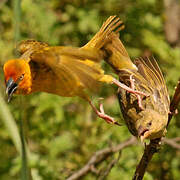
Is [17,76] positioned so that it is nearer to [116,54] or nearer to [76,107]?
[116,54]

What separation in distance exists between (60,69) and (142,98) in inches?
16.4

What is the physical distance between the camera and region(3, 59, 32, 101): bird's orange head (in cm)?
245

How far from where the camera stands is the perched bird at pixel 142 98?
2146mm

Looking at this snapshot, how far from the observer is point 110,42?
2662mm

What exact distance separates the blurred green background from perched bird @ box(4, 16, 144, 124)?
0.58 metres

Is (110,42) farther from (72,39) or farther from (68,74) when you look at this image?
(72,39)

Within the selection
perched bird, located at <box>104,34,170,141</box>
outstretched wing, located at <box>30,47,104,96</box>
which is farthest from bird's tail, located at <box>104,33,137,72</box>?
outstretched wing, located at <box>30,47,104,96</box>

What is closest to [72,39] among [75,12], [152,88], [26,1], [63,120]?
[75,12]

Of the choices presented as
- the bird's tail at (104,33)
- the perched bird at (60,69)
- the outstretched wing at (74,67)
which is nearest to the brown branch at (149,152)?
the perched bird at (60,69)

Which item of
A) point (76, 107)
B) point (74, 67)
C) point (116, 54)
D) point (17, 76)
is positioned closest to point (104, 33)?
point (116, 54)

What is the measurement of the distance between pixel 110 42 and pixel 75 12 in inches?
61.0

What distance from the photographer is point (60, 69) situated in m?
2.17

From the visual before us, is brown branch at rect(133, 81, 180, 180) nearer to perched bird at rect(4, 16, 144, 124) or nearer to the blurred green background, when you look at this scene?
perched bird at rect(4, 16, 144, 124)

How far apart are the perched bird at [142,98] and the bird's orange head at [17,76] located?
0.45 meters
